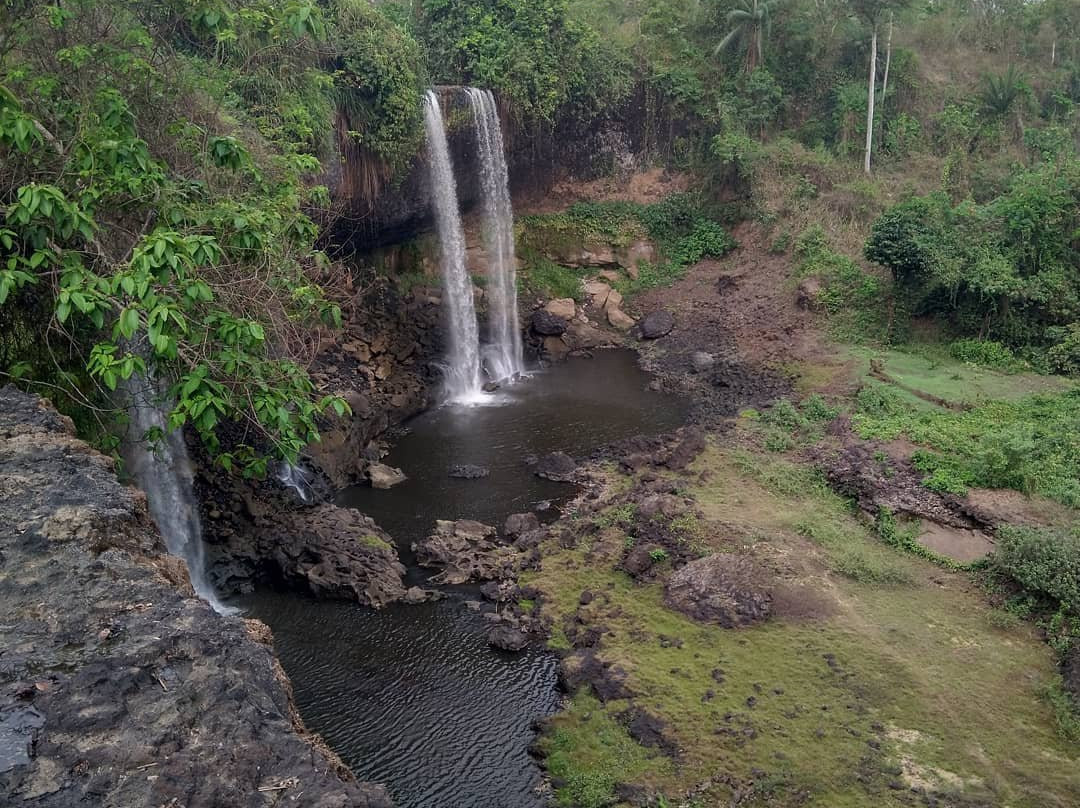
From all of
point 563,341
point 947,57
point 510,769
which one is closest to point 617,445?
point 563,341

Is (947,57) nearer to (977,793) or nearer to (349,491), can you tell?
(349,491)

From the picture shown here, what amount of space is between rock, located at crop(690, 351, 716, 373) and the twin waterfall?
4.99 meters

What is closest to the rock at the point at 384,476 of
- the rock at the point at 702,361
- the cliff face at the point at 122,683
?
the rock at the point at 702,361

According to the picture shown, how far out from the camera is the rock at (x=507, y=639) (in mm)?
11305

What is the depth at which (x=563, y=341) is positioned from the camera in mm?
24703

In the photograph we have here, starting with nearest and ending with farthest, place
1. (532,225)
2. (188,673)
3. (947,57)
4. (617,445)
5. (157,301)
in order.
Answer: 1. (188,673)
2. (157,301)
3. (617,445)
4. (532,225)
5. (947,57)

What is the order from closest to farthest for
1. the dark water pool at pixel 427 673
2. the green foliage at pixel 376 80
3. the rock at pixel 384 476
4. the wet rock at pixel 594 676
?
the dark water pool at pixel 427 673
the wet rock at pixel 594 676
the rock at pixel 384 476
the green foliage at pixel 376 80

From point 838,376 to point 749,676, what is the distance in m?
11.2

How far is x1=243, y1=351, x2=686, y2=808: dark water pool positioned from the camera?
9.30 m

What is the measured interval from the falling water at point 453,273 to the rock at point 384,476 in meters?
4.93

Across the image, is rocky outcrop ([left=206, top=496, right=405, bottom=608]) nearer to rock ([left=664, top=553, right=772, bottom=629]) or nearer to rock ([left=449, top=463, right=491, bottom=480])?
rock ([left=449, top=463, right=491, bottom=480])

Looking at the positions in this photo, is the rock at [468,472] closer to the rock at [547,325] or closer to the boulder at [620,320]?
the rock at [547,325]

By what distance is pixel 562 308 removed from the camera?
84.2ft

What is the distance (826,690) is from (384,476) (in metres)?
9.47
